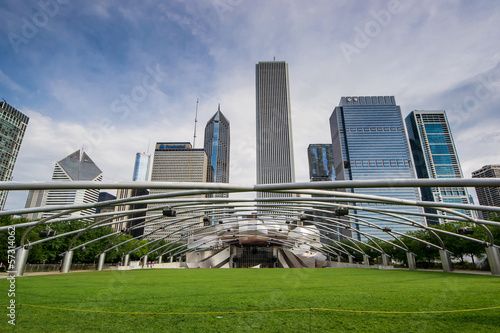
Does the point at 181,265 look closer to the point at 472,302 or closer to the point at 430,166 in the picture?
the point at 472,302

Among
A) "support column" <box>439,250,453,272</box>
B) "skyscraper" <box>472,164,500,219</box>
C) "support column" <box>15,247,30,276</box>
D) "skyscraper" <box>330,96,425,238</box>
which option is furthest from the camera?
"skyscraper" <box>472,164,500,219</box>

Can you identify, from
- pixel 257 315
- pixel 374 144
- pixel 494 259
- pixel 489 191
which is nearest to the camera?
pixel 257 315

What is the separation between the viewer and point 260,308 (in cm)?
730

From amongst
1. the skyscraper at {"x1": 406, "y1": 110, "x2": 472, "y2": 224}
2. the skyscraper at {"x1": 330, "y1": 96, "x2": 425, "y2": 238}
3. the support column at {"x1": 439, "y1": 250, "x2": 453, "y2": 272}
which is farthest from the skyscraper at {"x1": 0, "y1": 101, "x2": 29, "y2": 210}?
the skyscraper at {"x1": 406, "y1": 110, "x2": 472, "y2": 224}

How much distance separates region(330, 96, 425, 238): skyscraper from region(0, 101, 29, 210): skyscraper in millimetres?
180945

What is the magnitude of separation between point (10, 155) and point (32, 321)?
152 meters

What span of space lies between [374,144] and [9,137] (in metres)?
206

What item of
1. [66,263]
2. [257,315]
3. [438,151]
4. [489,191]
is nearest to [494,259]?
[257,315]

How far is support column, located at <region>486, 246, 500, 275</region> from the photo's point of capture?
21.6 m

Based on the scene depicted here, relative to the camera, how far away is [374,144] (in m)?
173

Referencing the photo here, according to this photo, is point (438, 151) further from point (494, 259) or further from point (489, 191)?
point (494, 259)

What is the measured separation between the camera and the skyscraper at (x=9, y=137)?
111062 millimetres

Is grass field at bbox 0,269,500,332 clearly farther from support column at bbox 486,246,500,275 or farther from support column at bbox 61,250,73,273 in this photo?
support column at bbox 61,250,73,273

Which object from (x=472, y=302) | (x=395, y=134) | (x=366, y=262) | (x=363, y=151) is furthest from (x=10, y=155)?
(x=395, y=134)
